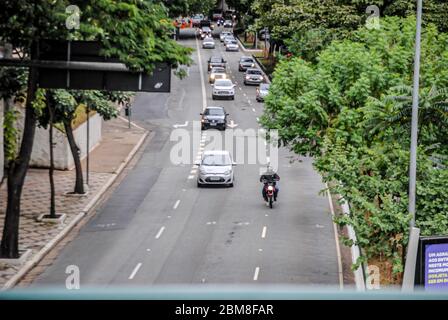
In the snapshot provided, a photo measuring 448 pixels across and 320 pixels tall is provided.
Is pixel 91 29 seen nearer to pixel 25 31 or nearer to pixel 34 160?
pixel 25 31

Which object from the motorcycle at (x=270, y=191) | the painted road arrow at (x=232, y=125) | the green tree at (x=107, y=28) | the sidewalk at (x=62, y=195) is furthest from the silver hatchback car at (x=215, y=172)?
the green tree at (x=107, y=28)

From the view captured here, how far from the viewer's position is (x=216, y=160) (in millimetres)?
41156

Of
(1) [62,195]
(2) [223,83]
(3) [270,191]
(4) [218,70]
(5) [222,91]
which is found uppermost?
(4) [218,70]

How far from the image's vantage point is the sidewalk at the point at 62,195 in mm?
27888

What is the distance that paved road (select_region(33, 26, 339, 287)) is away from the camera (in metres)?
25.3

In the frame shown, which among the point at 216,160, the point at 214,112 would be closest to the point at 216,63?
the point at 214,112

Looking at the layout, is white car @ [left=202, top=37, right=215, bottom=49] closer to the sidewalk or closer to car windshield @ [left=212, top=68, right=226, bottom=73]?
car windshield @ [left=212, top=68, right=226, bottom=73]

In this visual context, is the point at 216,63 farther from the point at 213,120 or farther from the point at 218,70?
the point at 213,120

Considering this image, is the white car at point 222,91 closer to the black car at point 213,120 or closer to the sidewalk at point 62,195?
the black car at point 213,120

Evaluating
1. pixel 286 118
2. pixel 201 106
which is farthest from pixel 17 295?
pixel 201 106

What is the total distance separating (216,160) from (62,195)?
26.2 ft

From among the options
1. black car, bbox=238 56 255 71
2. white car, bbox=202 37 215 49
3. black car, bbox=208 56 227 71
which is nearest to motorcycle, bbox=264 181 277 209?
black car, bbox=208 56 227 71

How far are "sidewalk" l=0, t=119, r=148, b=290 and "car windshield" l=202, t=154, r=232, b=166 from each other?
4.59 m

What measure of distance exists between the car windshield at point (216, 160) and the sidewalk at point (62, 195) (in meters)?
4.59
